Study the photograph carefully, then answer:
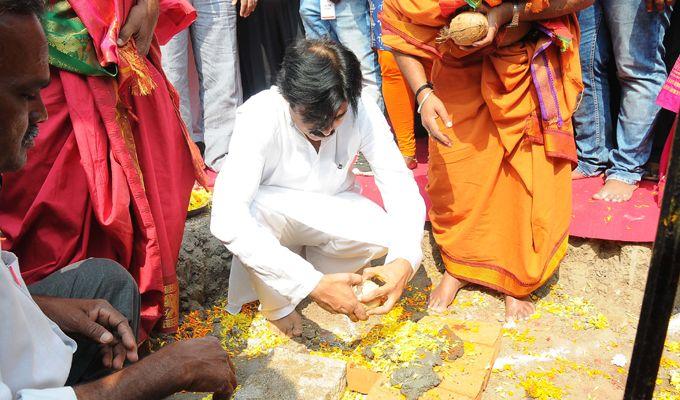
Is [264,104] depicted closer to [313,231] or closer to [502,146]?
[313,231]

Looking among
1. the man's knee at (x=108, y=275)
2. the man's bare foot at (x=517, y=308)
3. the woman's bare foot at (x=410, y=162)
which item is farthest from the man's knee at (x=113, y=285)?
the woman's bare foot at (x=410, y=162)

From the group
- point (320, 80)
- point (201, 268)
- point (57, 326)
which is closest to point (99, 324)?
point (57, 326)

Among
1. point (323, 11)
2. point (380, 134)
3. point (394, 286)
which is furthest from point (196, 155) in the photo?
point (323, 11)

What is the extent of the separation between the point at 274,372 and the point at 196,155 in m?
1.22

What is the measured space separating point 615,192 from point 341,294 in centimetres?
207

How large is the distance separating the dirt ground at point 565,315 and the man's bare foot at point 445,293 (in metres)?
0.06

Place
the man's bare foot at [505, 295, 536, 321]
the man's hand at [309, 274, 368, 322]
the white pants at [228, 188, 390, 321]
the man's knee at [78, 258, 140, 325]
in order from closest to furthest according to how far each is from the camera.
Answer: the man's knee at [78, 258, 140, 325] → the man's hand at [309, 274, 368, 322] → the white pants at [228, 188, 390, 321] → the man's bare foot at [505, 295, 536, 321]

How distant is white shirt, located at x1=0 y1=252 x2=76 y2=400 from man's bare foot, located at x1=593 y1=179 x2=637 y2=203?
3197mm

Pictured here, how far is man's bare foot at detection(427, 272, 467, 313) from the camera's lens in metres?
3.63

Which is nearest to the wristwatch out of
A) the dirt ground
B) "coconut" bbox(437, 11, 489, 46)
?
"coconut" bbox(437, 11, 489, 46)

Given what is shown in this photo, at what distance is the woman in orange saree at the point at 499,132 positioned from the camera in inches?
130

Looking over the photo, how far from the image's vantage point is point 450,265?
3721mm

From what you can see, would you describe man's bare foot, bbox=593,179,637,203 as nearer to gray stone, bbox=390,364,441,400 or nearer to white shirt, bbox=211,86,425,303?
white shirt, bbox=211,86,425,303

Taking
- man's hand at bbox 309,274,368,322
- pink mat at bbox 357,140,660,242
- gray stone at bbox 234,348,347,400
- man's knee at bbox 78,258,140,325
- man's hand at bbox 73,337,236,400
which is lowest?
pink mat at bbox 357,140,660,242
